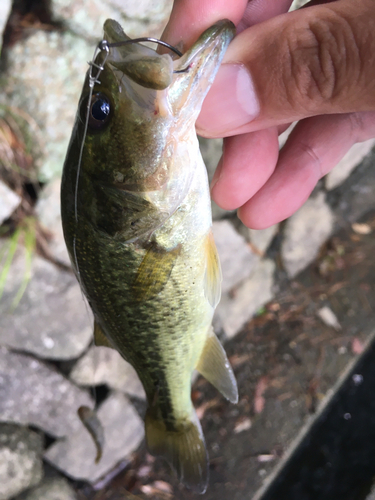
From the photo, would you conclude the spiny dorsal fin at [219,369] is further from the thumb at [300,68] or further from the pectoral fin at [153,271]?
the thumb at [300,68]

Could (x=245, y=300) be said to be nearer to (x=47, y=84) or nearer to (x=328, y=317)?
(x=328, y=317)

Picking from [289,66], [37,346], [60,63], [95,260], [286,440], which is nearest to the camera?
[289,66]

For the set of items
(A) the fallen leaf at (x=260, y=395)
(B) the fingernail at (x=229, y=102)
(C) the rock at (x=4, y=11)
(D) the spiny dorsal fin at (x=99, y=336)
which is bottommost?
(A) the fallen leaf at (x=260, y=395)

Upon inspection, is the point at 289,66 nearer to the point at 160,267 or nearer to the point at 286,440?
the point at 160,267

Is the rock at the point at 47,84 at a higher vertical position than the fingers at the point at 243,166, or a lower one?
higher

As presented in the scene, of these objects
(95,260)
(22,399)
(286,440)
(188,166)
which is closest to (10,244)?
(22,399)

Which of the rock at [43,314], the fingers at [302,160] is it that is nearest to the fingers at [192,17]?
the fingers at [302,160]

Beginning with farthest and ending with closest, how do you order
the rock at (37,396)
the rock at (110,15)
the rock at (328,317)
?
the rock at (328,317) → the rock at (37,396) → the rock at (110,15)

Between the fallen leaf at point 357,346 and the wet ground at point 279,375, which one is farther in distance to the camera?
the fallen leaf at point 357,346
